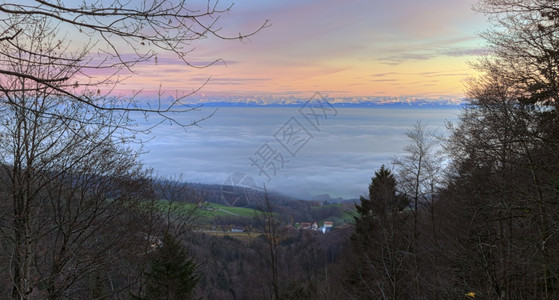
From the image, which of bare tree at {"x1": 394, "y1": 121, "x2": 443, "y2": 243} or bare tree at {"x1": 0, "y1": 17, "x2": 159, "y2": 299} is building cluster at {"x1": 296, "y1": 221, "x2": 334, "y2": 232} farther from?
bare tree at {"x1": 0, "y1": 17, "x2": 159, "y2": 299}

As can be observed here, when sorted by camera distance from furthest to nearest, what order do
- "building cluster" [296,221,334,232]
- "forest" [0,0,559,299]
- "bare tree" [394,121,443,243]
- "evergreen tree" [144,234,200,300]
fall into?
"building cluster" [296,221,334,232]
"bare tree" [394,121,443,243]
"evergreen tree" [144,234,200,300]
"forest" [0,0,559,299]

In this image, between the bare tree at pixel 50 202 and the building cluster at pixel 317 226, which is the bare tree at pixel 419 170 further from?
the building cluster at pixel 317 226

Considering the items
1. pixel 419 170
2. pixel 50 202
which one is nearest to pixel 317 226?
pixel 419 170

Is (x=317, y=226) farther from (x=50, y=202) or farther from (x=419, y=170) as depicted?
(x=50, y=202)

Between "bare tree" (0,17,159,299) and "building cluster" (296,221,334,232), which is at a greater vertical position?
"bare tree" (0,17,159,299)

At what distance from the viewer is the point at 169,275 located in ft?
44.0

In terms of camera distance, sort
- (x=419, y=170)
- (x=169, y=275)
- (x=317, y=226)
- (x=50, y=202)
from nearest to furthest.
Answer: (x=50, y=202) < (x=169, y=275) < (x=419, y=170) < (x=317, y=226)

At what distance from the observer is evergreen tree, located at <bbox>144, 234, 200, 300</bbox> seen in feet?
42.5

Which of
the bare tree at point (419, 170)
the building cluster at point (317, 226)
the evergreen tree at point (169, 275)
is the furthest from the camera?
the building cluster at point (317, 226)

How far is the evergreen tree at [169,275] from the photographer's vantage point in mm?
12961

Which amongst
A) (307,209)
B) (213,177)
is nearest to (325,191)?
(307,209)

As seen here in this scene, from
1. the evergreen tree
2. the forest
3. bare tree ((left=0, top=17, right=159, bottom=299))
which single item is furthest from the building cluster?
bare tree ((left=0, top=17, right=159, bottom=299))

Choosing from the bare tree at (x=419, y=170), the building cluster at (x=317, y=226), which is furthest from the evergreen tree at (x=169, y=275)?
the building cluster at (x=317, y=226)

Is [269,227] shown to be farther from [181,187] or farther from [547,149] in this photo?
[547,149]
